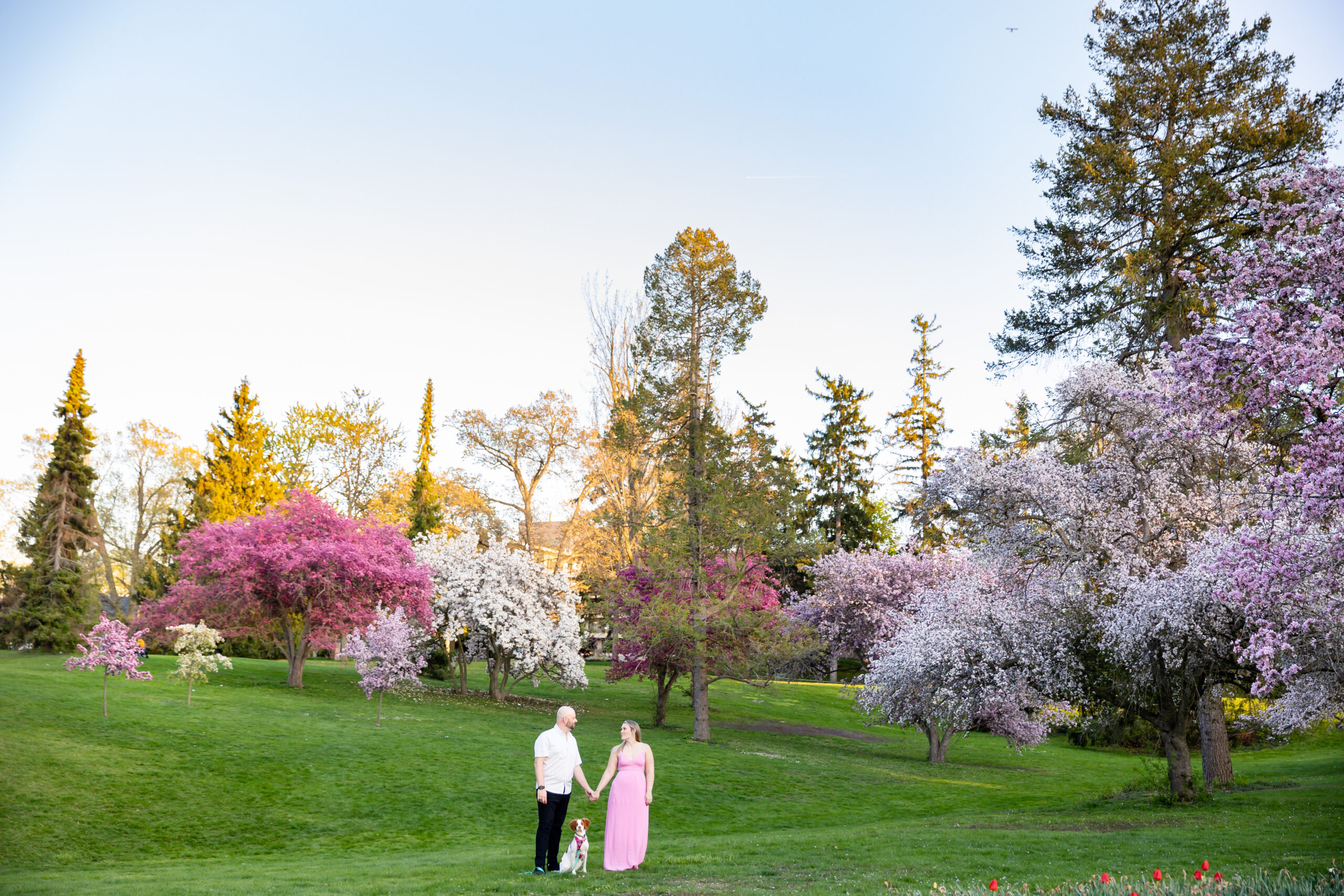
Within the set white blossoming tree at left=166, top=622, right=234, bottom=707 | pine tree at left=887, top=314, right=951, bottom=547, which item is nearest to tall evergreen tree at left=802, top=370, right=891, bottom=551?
pine tree at left=887, top=314, right=951, bottom=547

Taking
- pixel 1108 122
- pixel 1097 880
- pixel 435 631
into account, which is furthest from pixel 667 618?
pixel 1097 880

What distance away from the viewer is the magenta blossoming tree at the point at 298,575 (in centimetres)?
2808

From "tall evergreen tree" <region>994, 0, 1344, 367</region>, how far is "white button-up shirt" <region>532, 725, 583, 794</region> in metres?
15.5

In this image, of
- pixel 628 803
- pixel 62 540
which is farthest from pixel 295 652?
pixel 628 803

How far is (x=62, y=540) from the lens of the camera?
35781 millimetres

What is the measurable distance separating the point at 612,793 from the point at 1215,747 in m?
15.6

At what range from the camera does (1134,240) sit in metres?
21.3

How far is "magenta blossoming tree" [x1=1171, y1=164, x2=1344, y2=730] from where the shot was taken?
829 centimetres

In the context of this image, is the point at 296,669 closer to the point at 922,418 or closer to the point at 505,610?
the point at 505,610

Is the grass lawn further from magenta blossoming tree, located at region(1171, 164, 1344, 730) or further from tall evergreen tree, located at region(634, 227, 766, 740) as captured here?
tall evergreen tree, located at region(634, 227, 766, 740)

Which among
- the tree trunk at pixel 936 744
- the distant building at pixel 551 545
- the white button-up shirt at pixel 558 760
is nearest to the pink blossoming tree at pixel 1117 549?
the tree trunk at pixel 936 744

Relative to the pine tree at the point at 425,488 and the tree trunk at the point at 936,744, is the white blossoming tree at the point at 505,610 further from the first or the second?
the tree trunk at the point at 936,744

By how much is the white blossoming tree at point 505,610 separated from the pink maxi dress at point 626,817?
68.0ft

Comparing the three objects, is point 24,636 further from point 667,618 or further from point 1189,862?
point 1189,862
